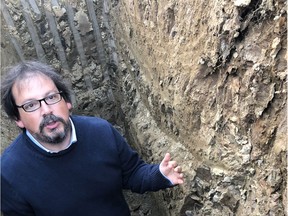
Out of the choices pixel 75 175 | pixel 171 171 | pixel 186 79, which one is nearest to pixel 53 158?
pixel 75 175

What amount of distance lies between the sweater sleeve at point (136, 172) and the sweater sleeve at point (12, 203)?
529mm

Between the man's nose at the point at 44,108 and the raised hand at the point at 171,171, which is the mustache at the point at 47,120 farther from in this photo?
the raised hand at the point at 171,171

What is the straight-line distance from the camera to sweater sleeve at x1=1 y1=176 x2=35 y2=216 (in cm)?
186

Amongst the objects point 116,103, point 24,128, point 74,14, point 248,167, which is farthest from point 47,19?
point 248,167

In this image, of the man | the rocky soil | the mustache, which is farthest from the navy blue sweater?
the rocky soil

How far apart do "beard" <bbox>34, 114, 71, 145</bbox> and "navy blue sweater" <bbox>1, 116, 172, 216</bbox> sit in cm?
7

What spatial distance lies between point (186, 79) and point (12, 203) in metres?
1.09

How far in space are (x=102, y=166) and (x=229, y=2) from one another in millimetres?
1005

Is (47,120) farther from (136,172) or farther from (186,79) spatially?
(186,79)

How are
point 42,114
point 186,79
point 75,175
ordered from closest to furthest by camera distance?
point 42,114
point 75,175
point 186,79

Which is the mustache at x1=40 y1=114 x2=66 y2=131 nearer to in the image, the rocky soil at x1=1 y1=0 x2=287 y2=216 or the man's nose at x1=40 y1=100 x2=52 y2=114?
the man's nose at x1=40 y1=100 x2=52 y2=114

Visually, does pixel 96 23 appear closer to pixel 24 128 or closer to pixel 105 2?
pixel 105 2

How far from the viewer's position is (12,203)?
6.19ft

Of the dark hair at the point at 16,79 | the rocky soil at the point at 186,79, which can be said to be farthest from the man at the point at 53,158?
the rocky soil at the point at 186,79
